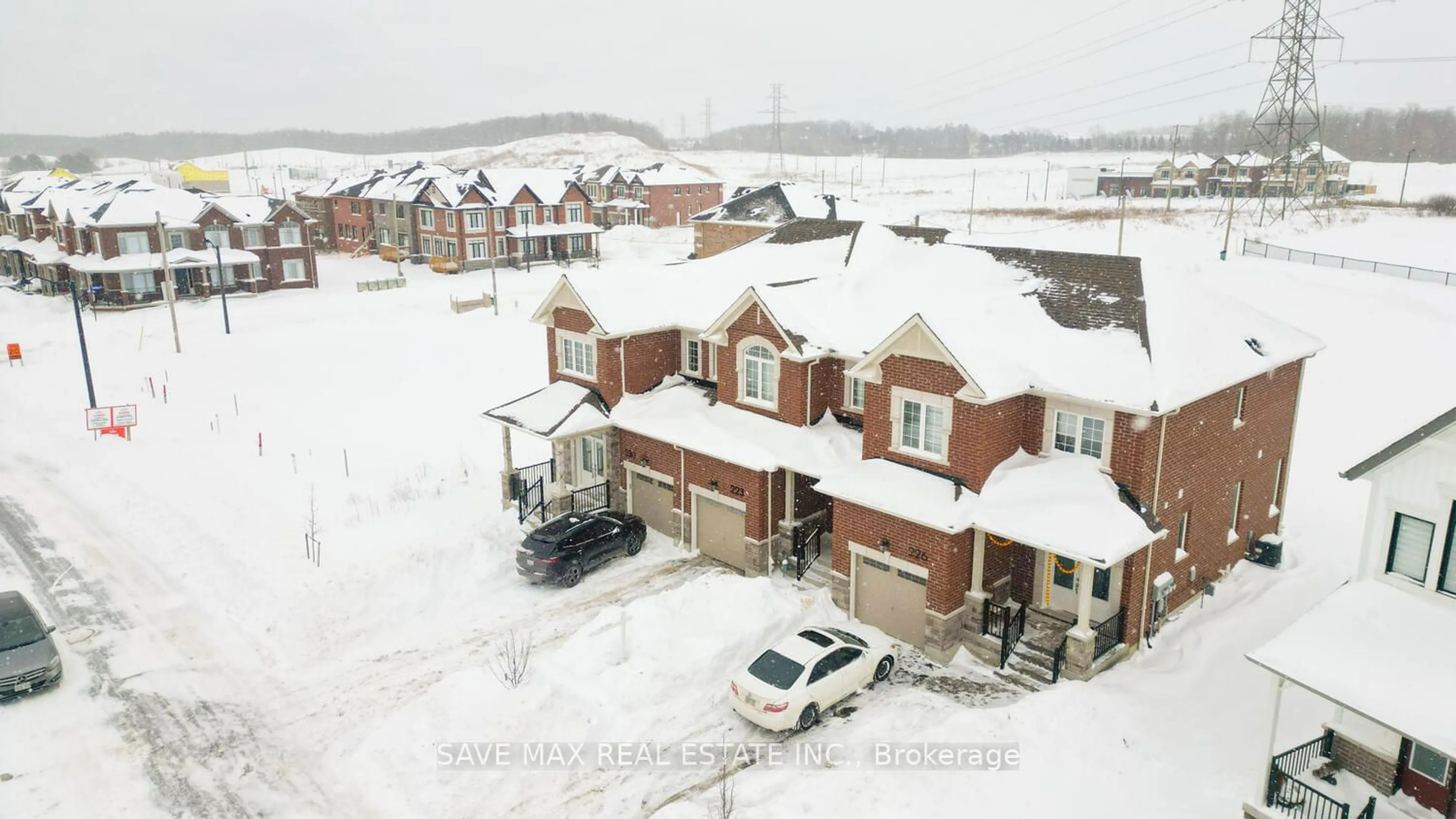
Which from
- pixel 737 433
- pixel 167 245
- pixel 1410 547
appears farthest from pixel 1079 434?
pixel 167 245

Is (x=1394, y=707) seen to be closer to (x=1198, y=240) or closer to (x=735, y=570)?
(x=735, y=570)

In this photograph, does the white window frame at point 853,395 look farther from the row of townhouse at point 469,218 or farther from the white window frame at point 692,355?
the row of townhouse at point 469,218

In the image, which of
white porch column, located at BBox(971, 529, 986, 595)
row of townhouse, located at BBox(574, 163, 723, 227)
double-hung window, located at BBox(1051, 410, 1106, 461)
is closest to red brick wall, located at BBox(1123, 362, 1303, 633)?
double-hung window, located at BBox(1051, 410, 1106, 461)

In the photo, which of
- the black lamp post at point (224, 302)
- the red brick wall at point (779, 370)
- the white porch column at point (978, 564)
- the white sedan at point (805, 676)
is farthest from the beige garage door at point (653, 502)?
the black lamp post at point (224, 302)

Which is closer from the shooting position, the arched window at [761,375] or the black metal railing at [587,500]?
the arched window at [761,375]

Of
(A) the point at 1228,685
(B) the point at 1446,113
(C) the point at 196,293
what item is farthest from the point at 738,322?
(B) the point at 1446,113
